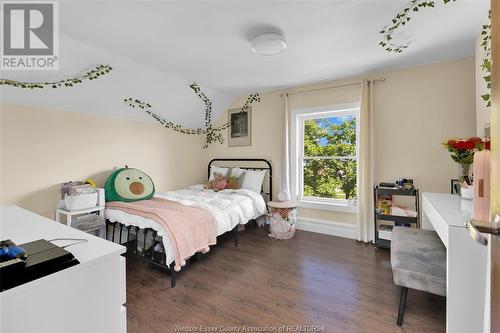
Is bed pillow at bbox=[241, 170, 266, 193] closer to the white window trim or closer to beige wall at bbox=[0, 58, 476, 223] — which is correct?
the white window trim

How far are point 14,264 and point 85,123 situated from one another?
2.69 meters

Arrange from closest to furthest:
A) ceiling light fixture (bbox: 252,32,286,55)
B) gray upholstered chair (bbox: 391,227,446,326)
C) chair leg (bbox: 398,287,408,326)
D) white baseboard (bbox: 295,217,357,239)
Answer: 1. gray upholstered chair (bbox: 391,227,446,326)
2. chair leg (bbox: 398,287,408,326)
3. ceiling light fixture (bbox: 252,32,286,55)
4. white baseboard (bbox: 295,217,357,239)

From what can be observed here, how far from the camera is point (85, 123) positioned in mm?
2889

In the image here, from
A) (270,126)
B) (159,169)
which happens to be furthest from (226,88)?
(159,169)

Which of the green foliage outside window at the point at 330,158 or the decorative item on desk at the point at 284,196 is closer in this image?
the green foliage outside window at the point at 330,158

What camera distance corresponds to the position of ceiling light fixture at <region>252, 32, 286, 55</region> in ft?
6.58

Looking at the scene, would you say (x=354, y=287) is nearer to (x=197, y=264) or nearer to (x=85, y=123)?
(x=197, y=264)

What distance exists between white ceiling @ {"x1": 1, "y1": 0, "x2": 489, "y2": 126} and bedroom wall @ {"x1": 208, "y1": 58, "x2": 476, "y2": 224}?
0.62ft

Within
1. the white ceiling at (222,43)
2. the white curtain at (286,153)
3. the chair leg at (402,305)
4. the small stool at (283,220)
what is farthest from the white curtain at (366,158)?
the chair leg at (402,305)

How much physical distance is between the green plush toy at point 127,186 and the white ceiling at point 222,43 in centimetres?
87

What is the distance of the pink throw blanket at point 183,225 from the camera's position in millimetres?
2042

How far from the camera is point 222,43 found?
2205mm

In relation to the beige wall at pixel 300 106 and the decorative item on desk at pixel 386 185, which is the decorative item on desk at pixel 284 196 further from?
the decorative item on desk at pixel 386 185

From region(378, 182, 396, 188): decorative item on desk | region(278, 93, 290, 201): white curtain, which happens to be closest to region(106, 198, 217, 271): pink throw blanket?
region(278, 93, 290, 201): white curtain
